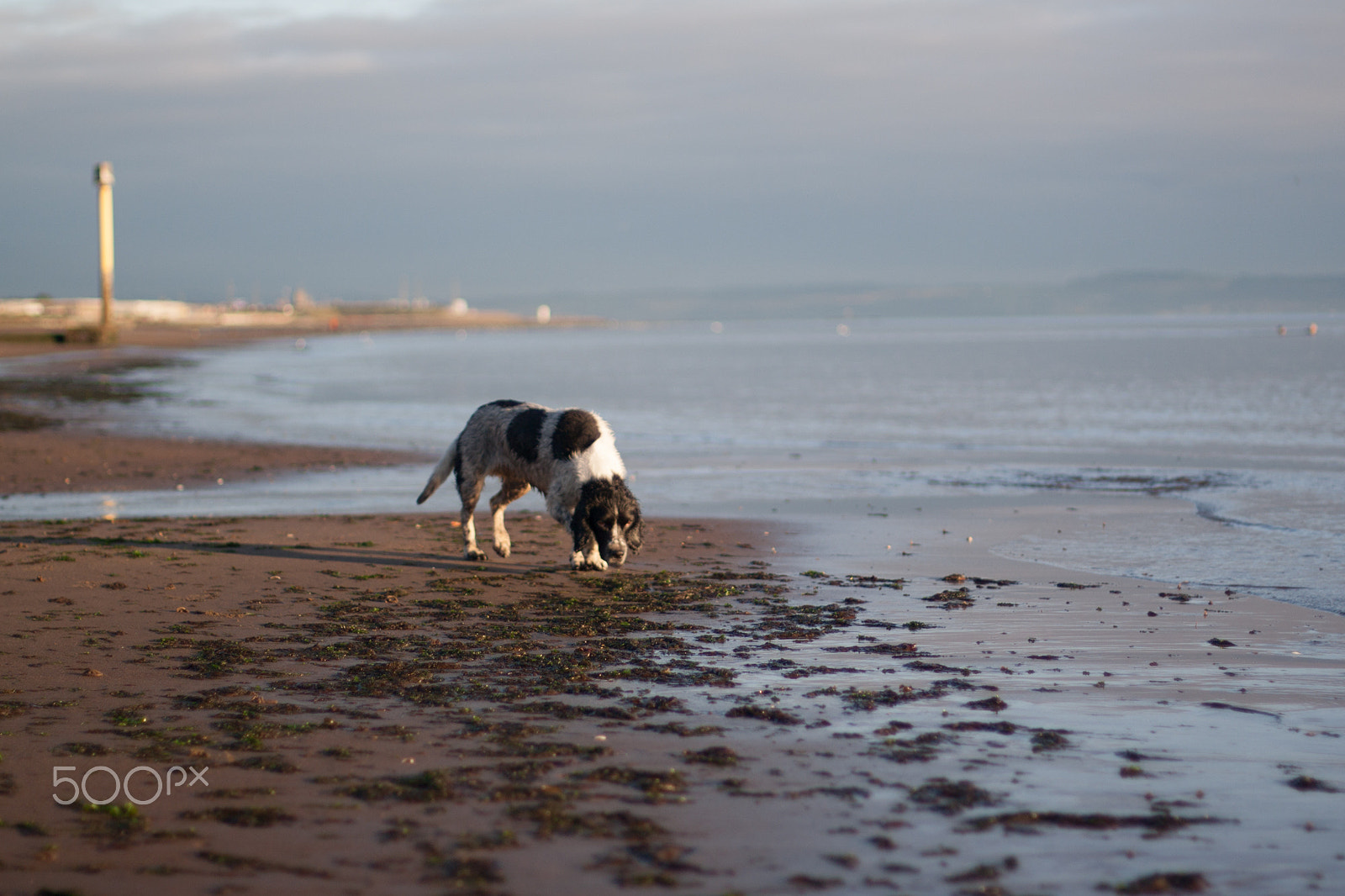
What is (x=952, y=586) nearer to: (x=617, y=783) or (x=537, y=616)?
(x=537, y=616)

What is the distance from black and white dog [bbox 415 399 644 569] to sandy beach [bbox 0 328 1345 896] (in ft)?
1.50

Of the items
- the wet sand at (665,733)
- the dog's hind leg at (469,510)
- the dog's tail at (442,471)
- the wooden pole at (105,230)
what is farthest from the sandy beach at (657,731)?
the wooden pole at (105,230)

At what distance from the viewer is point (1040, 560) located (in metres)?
12.3

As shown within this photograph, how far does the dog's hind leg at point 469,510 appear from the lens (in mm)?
12227

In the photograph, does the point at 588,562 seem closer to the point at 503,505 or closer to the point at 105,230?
the point at 503,505

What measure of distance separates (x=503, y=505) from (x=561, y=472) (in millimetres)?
1599

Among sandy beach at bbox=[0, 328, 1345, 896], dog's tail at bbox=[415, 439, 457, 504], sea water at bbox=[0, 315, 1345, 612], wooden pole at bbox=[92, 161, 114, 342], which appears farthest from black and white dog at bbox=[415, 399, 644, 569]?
wooden pole at bbox=[92, 161, 114, 342]

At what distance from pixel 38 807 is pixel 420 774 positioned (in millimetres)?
1641

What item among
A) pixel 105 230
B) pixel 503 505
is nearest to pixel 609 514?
pixel 503 505

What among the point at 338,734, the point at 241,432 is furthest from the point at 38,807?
the point at 241,432

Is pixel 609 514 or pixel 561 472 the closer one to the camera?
pixel 609 514

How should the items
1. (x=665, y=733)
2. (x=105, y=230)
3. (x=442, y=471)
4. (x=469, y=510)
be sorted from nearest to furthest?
1. (x=665, y=733)
2. (x=469, y=510)
3. (x=442, y=471)
4. (x=105, y=230)

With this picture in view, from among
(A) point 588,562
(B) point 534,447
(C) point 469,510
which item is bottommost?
(A) point 588,562

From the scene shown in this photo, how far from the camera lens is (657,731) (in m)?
6.49
